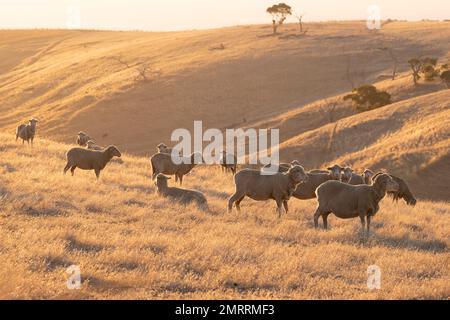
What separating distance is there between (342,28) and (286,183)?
89170 millimetres

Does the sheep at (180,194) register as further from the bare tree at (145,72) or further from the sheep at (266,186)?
the bare tree at (145,72)

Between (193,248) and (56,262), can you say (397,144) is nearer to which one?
(193,248)

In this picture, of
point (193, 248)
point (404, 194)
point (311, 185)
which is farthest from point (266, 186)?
point (404, 194)

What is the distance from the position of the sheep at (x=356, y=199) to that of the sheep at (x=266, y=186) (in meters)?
1.79

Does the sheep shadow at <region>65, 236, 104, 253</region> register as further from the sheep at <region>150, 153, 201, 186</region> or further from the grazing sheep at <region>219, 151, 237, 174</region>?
the grazing sheep at <region>219, 151, 237, 174</region>

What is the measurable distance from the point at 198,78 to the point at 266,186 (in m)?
59.3

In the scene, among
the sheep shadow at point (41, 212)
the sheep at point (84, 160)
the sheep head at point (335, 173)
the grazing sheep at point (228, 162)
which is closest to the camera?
the sheep shadow at point (41, 212)

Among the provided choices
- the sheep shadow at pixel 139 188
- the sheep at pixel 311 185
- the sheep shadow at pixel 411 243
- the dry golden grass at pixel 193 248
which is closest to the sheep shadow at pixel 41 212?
the dry golden grass at pixel 193 248

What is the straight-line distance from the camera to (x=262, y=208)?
2011 centimetres

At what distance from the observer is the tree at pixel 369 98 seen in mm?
55656

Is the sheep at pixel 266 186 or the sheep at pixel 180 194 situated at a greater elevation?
the sheep at pixel 266 186

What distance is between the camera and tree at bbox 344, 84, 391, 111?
55.7m

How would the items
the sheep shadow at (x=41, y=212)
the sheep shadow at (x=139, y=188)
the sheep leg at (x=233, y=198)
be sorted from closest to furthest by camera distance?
the sheep shadow at (x=41, y=212) < the sheep leg at (x=233, y=198) < the sheep shadow at (x=139, y=188)

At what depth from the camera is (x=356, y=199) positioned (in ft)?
55.9
